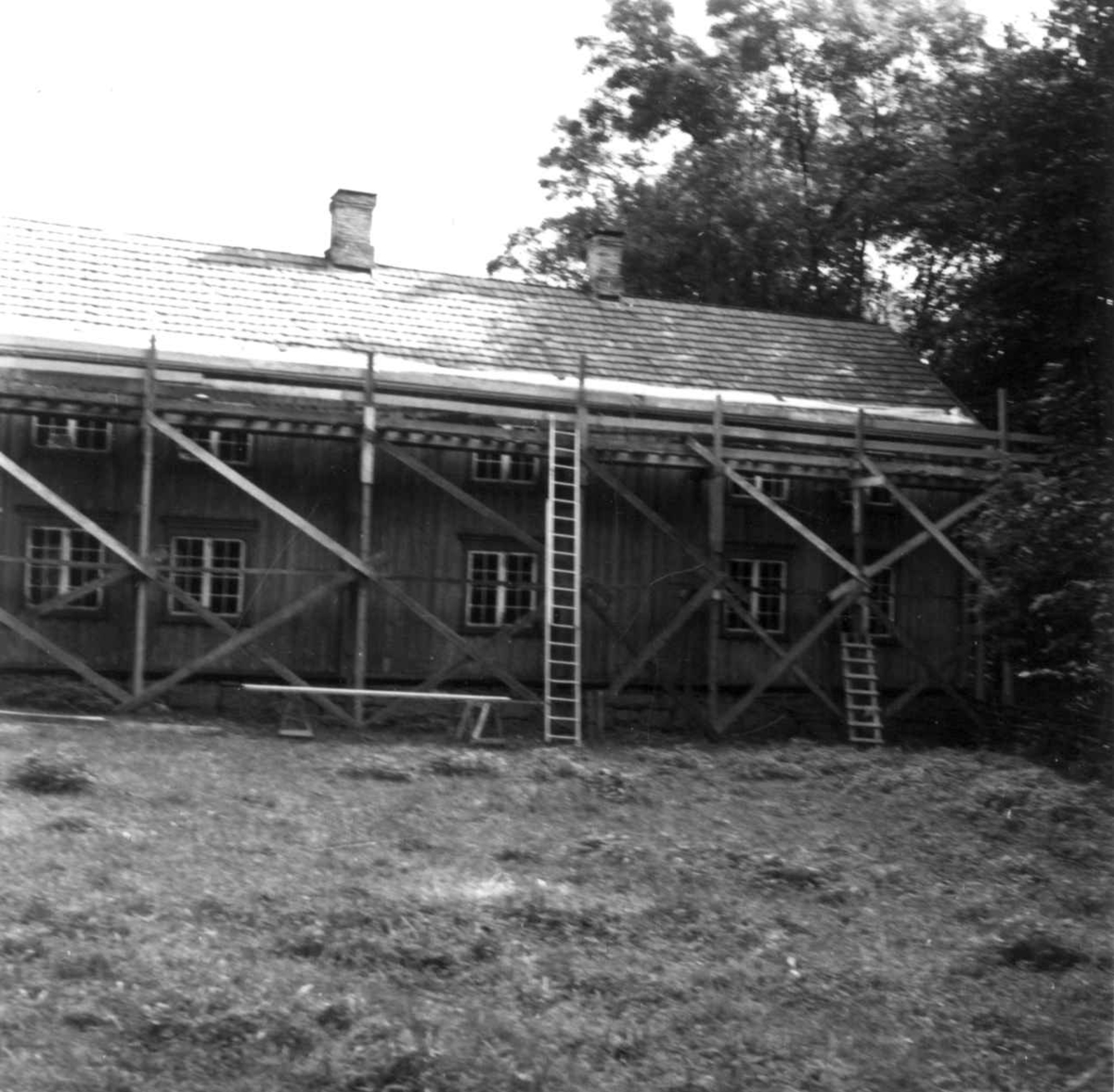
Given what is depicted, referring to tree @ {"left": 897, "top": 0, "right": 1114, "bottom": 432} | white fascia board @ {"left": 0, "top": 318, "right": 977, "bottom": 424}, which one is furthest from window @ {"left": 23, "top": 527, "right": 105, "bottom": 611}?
tree @ {"left": 897, "top": 0, "right": 1114, "bottom": 432}

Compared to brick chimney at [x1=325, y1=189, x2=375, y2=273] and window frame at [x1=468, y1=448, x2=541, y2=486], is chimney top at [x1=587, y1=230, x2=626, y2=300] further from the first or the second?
window frame at [x1=468, y1=448, x2=541, y2=486]

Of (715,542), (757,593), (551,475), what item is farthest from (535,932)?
(757,593)

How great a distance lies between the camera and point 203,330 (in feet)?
77.9

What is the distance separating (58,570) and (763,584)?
36.0ft

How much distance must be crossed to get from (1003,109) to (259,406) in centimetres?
1604

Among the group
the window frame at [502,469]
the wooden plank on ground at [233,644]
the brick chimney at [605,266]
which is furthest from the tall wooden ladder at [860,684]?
the brick chimney at [605,266]

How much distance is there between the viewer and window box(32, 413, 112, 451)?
874 inches

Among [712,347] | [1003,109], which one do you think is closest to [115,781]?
[712,347]

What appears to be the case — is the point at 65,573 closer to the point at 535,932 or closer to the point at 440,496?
the point at 440,496

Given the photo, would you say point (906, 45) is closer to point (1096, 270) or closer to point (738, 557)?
point (1096, 270)

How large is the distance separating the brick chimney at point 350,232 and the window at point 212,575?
6.31m

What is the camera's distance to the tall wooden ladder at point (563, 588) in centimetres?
2141

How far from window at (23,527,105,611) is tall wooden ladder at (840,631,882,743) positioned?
11020 mm

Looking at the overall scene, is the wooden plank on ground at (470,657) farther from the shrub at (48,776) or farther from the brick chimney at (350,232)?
the brick chimney at (350,232)
